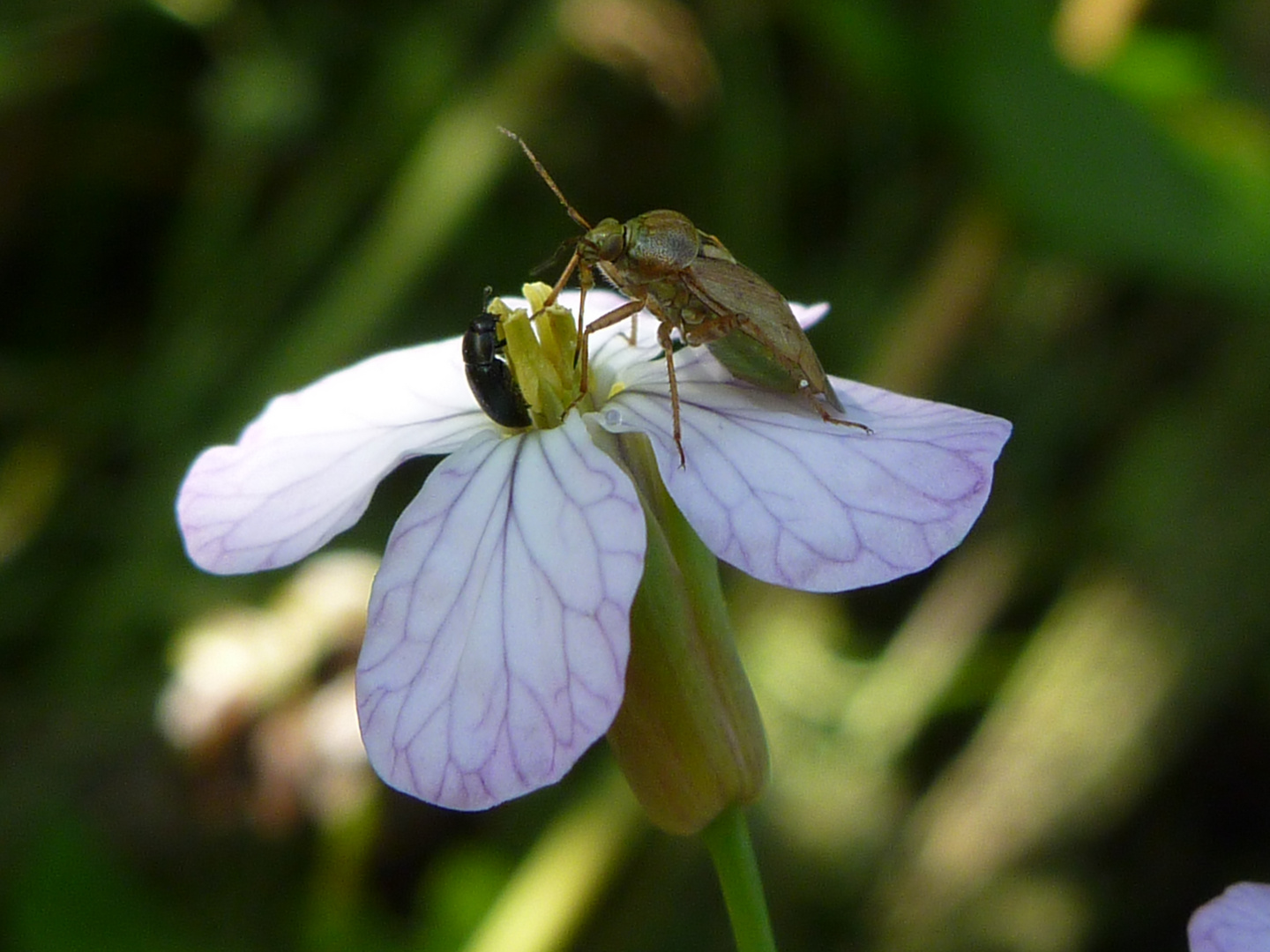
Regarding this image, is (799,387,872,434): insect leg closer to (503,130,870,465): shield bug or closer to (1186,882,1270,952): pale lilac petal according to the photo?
(503,130,870,465): shield bug

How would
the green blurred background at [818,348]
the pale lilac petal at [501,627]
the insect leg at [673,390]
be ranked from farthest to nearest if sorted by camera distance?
the green blurred background at [818,348] → the insect leg at [673,390] → the pale lilac petal at [501,627]

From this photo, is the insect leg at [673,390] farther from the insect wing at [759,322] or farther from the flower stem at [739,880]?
the flower stem at [739,880]

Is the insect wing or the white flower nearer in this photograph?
the white flower

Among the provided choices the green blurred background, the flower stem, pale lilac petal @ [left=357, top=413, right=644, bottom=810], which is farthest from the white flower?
the green blurred background

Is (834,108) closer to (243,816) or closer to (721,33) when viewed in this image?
(721,33)

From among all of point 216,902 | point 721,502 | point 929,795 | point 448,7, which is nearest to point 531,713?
point 721,502

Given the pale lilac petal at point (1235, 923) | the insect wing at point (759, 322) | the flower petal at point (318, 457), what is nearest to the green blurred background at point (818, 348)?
the flower petal at point (318, 457)

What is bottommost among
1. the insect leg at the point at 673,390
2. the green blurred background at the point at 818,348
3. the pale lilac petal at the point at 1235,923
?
the green blurred background at the point at 818,348

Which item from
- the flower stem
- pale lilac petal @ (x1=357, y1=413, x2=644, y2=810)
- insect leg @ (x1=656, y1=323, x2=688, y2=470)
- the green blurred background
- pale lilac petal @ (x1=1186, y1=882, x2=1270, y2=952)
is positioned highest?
insect leg @ (x1=656, y1=323, x2=688, y2=470)
